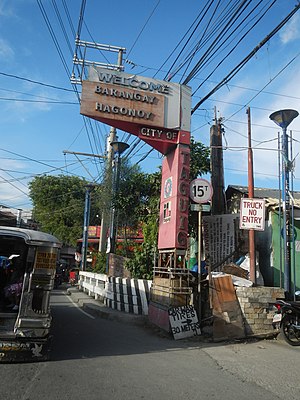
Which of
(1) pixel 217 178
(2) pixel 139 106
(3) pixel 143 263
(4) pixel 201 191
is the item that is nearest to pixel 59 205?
(3) pixel 143 263

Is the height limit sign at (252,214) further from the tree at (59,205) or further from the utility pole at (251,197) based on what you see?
the tree at (59,205)

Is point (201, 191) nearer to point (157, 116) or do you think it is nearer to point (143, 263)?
point (157, 116)

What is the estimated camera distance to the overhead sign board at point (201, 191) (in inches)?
413

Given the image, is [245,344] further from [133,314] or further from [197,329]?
[133,314]

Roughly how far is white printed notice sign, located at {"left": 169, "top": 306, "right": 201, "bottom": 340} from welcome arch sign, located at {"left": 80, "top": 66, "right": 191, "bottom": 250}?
1.78 meters

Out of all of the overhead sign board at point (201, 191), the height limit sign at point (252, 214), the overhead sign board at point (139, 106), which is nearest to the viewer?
the height limit sign at point (252, 214)

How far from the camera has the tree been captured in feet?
133

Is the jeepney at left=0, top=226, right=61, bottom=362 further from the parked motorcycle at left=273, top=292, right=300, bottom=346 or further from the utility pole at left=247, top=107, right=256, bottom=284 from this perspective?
the utility pole at left=247, top=107, right=256, bottom=284

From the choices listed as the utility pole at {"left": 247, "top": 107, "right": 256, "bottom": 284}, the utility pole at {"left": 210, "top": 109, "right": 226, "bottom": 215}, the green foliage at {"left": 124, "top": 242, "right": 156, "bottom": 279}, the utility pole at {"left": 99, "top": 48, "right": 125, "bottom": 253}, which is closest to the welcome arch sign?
the utility pole at {"left": 247, "top": 107, "right": 256, "bottom": 284}

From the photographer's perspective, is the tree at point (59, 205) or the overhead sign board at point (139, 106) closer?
the overhead sign board at point (139, 106)

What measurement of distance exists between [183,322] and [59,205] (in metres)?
34.2

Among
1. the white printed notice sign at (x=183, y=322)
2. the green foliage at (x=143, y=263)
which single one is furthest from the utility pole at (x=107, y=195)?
the white printed notice sign at (x=183, y=322)

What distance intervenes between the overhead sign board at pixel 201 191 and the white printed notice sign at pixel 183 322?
2814 mm

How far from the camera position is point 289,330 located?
340 inches
